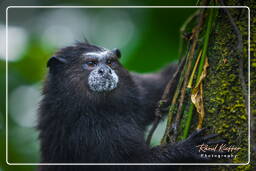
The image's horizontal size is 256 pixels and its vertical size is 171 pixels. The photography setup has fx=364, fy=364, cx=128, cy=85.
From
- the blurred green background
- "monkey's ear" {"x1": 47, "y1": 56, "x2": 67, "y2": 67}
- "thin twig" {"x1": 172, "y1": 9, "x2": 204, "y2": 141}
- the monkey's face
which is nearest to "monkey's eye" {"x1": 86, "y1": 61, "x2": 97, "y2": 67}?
the monkey's face

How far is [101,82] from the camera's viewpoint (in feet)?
10.9

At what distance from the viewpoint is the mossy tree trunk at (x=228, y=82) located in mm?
2428

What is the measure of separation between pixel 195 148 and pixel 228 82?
1.90ft

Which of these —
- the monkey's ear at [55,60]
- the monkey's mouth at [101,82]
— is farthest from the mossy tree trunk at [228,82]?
the monkey's ear at [55,60]

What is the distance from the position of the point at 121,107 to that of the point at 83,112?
15.6 inches

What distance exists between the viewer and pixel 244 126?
7.93 ft

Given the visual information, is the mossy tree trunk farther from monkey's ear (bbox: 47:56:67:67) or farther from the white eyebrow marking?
monkey's ear (bbox: 47:56:67:67)

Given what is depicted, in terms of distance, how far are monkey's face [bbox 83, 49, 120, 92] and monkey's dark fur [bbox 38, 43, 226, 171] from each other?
38mm

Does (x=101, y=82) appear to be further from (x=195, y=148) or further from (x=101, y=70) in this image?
(x=195, y=148)

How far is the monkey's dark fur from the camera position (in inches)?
122

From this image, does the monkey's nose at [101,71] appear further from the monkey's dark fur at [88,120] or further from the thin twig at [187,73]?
the thin twig at [187,73]

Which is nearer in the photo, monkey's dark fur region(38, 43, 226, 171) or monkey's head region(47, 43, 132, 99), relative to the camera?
monkey's dark fur region(38, 43, 226, 171)

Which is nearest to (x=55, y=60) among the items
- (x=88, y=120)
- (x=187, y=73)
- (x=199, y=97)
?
(x=88, y=120)

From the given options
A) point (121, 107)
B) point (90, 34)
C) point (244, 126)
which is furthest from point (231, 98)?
point (90, 34)
